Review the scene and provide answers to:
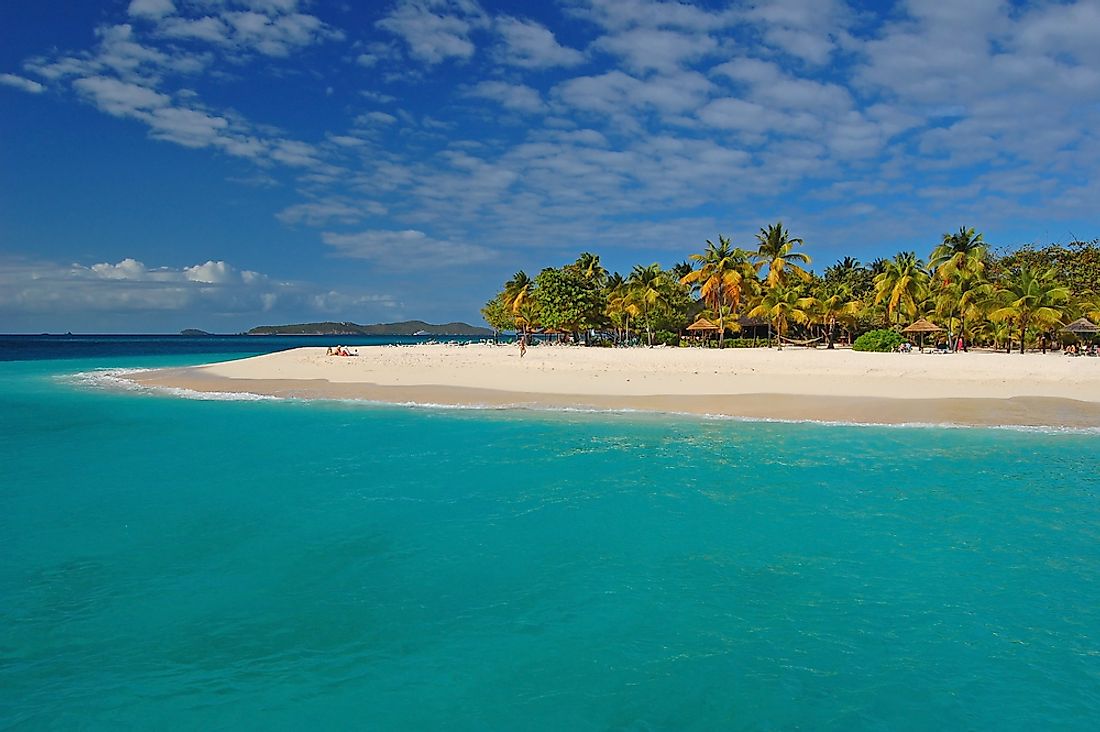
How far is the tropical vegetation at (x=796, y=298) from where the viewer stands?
53.6 metres

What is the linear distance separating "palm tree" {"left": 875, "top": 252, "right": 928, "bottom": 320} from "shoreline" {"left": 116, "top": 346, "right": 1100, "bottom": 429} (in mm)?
19918

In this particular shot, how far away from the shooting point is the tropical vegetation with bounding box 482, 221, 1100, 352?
5359cm

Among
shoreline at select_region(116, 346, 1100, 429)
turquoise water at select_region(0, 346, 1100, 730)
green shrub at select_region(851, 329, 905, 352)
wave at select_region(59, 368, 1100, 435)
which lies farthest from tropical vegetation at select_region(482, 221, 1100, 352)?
turquoise water at select_region(0, 346, 1100, 730)

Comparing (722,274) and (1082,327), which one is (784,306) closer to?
(722,274)

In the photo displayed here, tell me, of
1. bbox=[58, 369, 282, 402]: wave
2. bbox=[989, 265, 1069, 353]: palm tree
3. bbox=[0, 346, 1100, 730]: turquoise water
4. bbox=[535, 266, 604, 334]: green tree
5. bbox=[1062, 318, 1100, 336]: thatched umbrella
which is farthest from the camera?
bbox=[535, 266, 604, 334]: green tree

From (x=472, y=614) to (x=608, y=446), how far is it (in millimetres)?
10711

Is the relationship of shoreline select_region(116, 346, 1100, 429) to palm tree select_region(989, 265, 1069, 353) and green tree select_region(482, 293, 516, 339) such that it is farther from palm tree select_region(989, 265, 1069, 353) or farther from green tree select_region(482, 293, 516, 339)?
green tree select_region(482, 293, 516, 339)

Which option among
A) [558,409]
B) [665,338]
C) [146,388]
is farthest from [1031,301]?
[146,388]

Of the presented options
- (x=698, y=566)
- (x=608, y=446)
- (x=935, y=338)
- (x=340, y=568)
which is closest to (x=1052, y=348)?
(x=935, y=338)

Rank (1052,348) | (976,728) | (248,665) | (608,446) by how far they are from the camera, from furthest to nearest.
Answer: (1052,348)
(608,446)
(248,665)
(976,728)

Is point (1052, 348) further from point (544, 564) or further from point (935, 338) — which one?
point (544, 564)

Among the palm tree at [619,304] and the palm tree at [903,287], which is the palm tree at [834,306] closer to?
the palm tree at [903,287]

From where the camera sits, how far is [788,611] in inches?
317

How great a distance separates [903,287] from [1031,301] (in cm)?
1232
